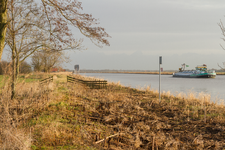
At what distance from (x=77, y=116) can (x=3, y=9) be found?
5455 mm

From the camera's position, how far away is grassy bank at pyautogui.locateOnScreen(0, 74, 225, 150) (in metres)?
5.83

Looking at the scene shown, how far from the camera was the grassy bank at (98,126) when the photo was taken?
5.83 m

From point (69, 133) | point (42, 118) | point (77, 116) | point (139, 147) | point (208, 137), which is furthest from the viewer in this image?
point (77, 116)

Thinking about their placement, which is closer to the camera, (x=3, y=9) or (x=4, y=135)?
(x=4, y=135)

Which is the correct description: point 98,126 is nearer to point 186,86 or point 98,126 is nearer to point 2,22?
point 2,22

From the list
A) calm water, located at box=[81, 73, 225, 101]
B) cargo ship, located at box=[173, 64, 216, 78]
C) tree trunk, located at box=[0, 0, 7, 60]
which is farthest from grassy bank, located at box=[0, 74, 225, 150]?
cargo ship, located at box=[173, 64, 216, 78]

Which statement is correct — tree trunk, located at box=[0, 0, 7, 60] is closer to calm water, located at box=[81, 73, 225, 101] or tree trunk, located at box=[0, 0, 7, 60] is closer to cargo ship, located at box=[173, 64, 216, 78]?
calm water, located at box=[81, 73, 225, 101]

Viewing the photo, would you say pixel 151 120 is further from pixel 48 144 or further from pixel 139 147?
pixel 48 144

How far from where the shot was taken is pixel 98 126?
25.1 feet

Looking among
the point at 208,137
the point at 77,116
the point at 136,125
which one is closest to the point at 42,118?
the point at 77,116

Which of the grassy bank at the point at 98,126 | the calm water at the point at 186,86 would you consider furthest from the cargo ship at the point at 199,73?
the grassy bank at the point at 98,126

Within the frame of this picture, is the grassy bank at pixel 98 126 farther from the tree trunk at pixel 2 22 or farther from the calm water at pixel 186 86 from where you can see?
the calm water at pixel 186 86

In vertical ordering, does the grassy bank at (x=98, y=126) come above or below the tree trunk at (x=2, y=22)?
below

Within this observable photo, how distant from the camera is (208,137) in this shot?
23.7ft
